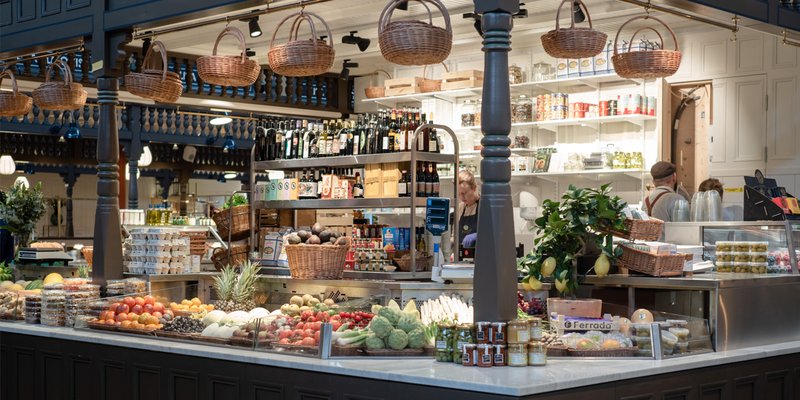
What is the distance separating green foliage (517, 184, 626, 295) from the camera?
17.3ft

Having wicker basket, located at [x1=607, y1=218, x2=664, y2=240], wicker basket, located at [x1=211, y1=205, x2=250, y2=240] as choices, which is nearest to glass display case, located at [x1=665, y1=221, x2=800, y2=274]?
wicker basket, located at [x1=607, y1=218, x2=664, y2=240]

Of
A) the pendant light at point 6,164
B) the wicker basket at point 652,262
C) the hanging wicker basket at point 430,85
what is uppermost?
the hanging wicker basket at point 430,85

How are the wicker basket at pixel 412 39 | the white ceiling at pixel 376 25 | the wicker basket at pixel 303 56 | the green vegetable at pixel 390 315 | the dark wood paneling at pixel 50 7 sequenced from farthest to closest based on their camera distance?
the white ceiling at pixel 376 25
the dark wood paneling at pixel 50 7
the wicker basket at pixel 303 56
the wicker basket at pixel 412 39
the green vegetable at pixel 390 315

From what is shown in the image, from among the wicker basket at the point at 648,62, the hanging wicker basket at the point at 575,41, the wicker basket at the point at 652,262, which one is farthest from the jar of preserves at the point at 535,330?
the wicker basket at the point at 648,62

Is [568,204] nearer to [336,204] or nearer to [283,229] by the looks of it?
[336,204]

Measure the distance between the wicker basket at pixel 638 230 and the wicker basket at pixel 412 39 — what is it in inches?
53.7

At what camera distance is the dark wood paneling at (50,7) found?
728 centimetres

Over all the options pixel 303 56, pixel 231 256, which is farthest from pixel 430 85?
pixel 303 56

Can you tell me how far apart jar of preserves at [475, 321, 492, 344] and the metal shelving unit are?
210 centimetres

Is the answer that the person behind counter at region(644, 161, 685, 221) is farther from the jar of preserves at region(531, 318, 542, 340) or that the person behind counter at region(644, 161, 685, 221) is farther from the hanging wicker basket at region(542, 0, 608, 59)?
the jar of preserves at region(531, 318, 542, 340)

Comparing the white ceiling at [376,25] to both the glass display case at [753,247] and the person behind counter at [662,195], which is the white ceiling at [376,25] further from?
the glass display case at [753,247]

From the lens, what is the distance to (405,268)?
667 centimetres

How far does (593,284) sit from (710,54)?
5.19 m

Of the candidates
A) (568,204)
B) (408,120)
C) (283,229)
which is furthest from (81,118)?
(568,204)
